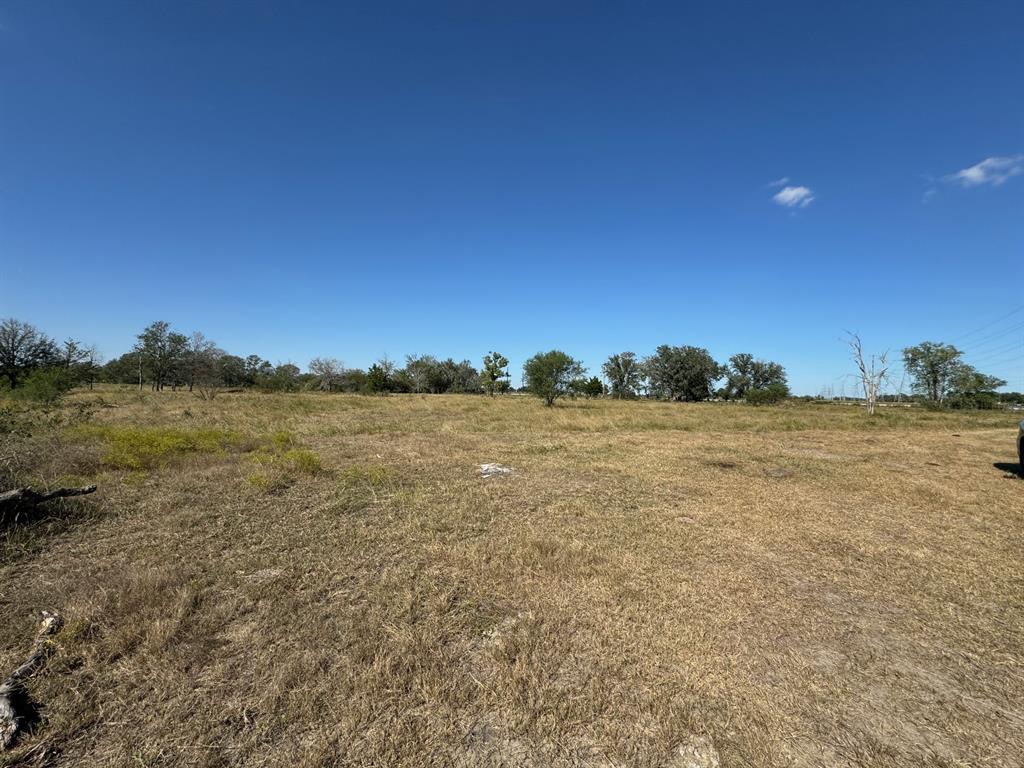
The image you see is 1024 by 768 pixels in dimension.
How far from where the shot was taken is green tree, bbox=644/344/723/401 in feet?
237

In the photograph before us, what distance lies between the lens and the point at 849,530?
5.82 m

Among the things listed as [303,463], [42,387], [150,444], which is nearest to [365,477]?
[303,463]

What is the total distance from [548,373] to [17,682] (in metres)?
35.4

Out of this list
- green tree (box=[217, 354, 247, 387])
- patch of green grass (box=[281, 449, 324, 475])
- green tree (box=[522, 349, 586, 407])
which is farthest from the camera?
green tree (box=[217, 354, 247, 387])

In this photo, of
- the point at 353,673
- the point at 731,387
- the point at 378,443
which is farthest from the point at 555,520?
the point at 731,387

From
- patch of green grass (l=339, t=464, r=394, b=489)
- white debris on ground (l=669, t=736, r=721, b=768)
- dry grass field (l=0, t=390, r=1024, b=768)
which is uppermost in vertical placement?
patch of green grass (l=339, t=464, r=394, b=489)

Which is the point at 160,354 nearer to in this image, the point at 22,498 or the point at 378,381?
the point at 378,381

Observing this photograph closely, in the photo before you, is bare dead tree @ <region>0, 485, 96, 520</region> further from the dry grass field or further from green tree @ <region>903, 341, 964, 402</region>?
green tree @ <region>903, 341, 964, 402</region>

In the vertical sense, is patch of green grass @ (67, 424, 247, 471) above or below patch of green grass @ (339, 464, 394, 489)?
above

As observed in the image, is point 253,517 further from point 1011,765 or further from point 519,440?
point 519,440

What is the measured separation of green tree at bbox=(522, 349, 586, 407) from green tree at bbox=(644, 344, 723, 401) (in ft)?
131

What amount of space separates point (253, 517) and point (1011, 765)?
7.14m

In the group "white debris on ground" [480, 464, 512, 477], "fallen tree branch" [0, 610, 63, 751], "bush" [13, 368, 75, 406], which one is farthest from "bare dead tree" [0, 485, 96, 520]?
"bush" [13, 368, 75, 406]

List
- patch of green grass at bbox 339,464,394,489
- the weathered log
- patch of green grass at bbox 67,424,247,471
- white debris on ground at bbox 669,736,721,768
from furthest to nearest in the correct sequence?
patch of green grass at bbox 67,424,247,471 → patch of green grass at bbox 339,464,394,489 → the weathered log → white debris on ground at bbox 669,736,721,768
